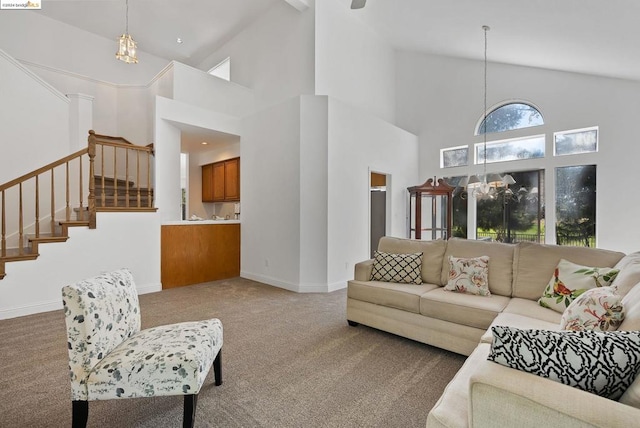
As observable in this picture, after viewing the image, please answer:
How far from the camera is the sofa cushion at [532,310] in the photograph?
2250 mm

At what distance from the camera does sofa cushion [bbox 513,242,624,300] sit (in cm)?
252

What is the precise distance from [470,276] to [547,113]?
14.2 feet

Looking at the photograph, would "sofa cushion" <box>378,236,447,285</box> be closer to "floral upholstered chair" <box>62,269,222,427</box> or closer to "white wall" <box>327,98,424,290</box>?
"white wall" <box>327,98,424,290</box>

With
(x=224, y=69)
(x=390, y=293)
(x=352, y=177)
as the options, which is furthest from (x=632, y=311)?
(x=224, y=69)

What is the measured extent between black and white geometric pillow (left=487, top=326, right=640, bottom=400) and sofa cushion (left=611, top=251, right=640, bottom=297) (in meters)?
1.08

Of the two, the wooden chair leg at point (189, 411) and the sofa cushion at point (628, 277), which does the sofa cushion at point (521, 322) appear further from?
the wooden chair leg at point (189, 411)

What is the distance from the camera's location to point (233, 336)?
9.77 feet

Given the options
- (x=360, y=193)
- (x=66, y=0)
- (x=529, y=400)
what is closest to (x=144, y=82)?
(x=66, y=0)

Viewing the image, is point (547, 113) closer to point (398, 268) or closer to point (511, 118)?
point (511, 118)

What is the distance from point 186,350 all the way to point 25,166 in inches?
198

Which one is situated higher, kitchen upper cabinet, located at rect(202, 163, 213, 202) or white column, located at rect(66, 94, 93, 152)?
white column, located at rect(66, 94, 93, 152)

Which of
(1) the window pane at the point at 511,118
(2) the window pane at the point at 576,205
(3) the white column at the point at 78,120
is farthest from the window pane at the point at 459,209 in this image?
(3) the white column at the point at 78,120

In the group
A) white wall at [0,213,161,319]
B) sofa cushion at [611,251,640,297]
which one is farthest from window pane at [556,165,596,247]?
white wall at [0,213,161,319]

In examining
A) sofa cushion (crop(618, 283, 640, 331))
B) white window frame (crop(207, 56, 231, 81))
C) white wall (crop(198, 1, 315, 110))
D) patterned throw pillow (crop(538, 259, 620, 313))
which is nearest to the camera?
sofa cushion (crop(618, 283, 640, 331))
